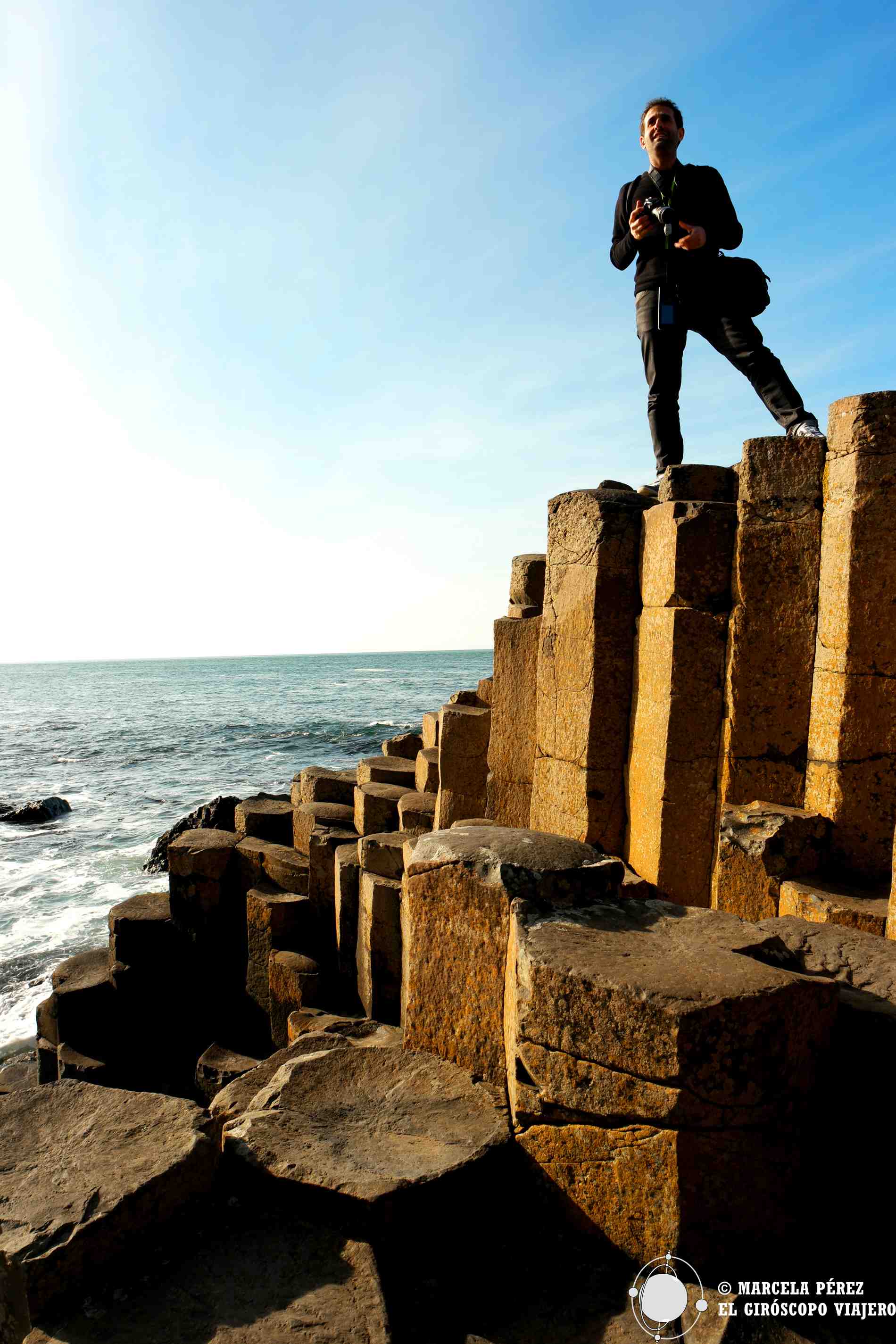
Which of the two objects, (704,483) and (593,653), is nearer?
(704,483)

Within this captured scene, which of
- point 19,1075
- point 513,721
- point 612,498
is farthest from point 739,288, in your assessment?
point 19,1075

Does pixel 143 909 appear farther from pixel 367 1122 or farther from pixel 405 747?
pixel 367 1122

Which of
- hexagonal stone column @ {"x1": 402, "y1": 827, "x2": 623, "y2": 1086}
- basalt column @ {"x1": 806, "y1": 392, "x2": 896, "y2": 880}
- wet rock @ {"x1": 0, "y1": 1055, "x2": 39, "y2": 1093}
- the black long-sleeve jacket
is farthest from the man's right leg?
wet rock @ {"x1": 0, "y1": 1055, "x2": 39, "y2": 1093}

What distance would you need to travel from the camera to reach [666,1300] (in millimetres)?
1958

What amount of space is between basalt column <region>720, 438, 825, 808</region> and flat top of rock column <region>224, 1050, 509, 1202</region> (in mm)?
1776

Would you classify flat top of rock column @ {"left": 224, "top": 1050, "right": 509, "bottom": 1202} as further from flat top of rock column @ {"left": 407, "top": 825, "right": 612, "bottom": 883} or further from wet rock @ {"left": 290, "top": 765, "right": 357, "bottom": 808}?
wet rock @ {"left": 290, "top": 765, "right": 357, "bottom": 808}

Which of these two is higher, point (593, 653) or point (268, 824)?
point (593, 653)

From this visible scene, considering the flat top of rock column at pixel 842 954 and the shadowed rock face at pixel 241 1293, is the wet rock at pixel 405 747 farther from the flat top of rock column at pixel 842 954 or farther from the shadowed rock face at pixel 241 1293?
the shadowed rock face at pixel 241 1293

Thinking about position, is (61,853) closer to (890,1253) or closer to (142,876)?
(142,876)

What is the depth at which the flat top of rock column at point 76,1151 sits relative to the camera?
206cm

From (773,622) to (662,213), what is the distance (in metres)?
2.25

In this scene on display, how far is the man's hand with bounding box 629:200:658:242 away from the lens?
13.1 feet

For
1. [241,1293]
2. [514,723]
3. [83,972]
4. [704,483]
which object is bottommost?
[83,972]

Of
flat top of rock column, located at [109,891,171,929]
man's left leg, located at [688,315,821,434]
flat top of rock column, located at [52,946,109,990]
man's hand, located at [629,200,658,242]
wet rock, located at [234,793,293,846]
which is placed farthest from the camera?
wet rock, located at [234,793,293,846]
